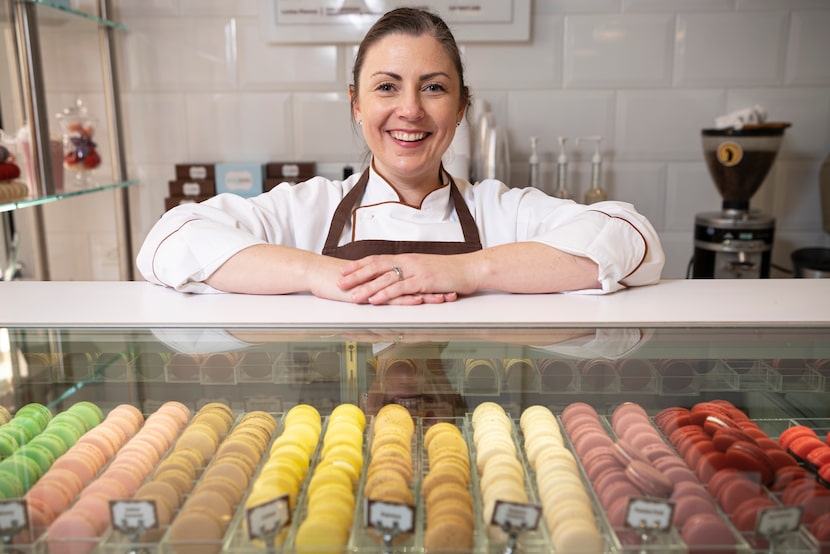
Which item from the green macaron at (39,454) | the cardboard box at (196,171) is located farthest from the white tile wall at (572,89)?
the green macaron at (39,454)

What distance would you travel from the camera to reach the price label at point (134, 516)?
1.87ft

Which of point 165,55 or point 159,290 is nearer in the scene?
point 159,290

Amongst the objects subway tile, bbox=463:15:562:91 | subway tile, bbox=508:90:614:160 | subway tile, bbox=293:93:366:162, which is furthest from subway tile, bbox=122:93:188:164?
subway tile, bbox=508:90:614:160

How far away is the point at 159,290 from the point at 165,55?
1.57 metres

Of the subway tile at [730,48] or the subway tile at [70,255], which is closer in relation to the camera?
the subway tile at [730,48]

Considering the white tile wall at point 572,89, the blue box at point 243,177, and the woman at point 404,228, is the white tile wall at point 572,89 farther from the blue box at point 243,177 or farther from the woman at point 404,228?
the woman at point 404,228

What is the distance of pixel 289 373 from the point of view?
28.7 inches

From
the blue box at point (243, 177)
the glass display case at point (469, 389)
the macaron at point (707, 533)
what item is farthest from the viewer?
the blue box at point (243, 177)

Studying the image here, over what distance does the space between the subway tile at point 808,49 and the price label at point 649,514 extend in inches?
Result: 81.8

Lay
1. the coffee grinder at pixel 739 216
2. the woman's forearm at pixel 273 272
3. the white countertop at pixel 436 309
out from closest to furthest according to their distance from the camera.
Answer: the white countertop at pixel 436 309 < the woman's forearm at pixel 273 272 < the coffee grinder at pixel 739 216

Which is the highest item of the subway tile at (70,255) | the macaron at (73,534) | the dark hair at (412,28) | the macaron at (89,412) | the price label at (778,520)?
the dark hair at (412,28)

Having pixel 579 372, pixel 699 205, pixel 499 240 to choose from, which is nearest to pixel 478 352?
pixel 579 372

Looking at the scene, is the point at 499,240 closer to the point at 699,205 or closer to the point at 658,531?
the point at 658,531

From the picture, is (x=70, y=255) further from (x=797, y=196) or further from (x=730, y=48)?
(x=797, y=196)
